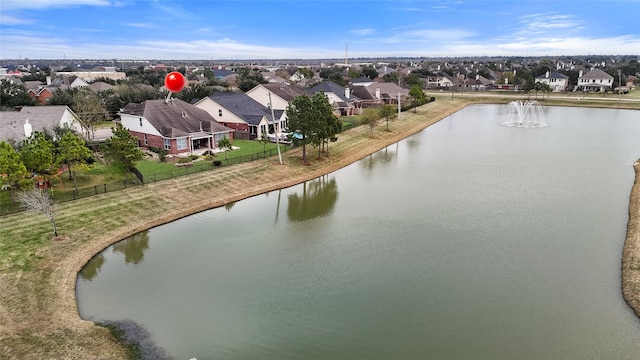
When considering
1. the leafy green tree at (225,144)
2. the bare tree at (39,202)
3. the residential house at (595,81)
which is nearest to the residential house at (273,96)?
the leafy green tree at (225,144)

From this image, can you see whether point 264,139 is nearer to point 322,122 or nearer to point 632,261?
point 322,122

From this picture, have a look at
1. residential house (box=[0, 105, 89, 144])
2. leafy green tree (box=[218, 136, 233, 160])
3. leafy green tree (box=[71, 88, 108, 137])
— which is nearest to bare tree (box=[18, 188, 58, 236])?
residential house (box=[0, 105, 89, 144])

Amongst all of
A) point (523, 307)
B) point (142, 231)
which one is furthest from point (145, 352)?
point (523, 307)

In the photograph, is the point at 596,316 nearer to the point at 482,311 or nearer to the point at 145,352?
the point at 482,311

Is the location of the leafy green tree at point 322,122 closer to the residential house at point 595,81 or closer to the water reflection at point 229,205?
the water reflection at point 229,205

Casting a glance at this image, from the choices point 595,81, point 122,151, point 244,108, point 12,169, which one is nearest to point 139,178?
point 122,151

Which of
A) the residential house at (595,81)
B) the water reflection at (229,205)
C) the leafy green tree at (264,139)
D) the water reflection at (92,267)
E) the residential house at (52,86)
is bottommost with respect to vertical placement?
the water reflection at (92,267)

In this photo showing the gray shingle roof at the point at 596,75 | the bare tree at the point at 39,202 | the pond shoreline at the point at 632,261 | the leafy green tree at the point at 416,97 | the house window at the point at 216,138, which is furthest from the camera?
the gray shingle roof at the point at 596,75
